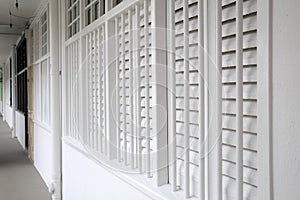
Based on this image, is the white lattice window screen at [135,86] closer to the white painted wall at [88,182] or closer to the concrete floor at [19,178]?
the white painted wall at [88,182]

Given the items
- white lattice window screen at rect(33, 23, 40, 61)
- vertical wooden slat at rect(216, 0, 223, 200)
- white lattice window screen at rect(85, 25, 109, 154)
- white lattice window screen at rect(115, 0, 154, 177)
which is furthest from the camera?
white lattice window screen at rect(33, 23, 40, 61)

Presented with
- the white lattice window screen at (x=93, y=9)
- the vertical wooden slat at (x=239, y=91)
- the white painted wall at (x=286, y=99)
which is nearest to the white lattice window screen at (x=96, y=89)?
the white lattice window screen at (x=93, y=9)

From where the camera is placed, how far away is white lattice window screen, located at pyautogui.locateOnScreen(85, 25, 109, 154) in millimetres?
2660

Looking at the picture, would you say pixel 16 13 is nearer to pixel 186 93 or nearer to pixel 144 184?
pixel 144 184

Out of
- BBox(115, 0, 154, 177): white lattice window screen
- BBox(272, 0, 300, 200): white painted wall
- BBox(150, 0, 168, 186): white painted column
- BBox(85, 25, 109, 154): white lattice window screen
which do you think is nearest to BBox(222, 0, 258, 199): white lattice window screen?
BBox(272, 0, 300, 200): white painted wall

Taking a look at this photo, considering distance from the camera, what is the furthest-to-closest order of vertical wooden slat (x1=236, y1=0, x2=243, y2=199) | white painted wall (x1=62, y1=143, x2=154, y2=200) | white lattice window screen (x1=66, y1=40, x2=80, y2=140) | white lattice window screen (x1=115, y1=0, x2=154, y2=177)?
white lattice window screen (x1=66, y1=40, x2=80, y2=140)
white painted wall (x1=62, y1=143, x2=154, y2=200)
white lattice window screen (x1=115, y1=0, x2=154, y2=177)
vertical wooden slat (x1=236, y1=0, x2=243, y2=199)

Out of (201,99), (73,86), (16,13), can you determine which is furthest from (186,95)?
(16,13)

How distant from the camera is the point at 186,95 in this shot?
147cm

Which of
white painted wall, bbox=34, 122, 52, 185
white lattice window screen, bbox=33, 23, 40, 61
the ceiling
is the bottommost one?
white painted wall, bbox=34, 122, 52, 185

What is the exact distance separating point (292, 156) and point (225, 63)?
50 cm

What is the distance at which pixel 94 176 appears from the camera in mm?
2826

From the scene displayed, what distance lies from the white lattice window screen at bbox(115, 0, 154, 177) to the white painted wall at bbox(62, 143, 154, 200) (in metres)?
0.17

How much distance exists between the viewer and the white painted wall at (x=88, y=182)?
2201mm

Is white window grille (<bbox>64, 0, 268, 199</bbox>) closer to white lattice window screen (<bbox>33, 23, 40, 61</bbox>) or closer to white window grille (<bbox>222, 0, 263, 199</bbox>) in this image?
white window grille (<bbox>222, 0, 263, 199</bbox>)
